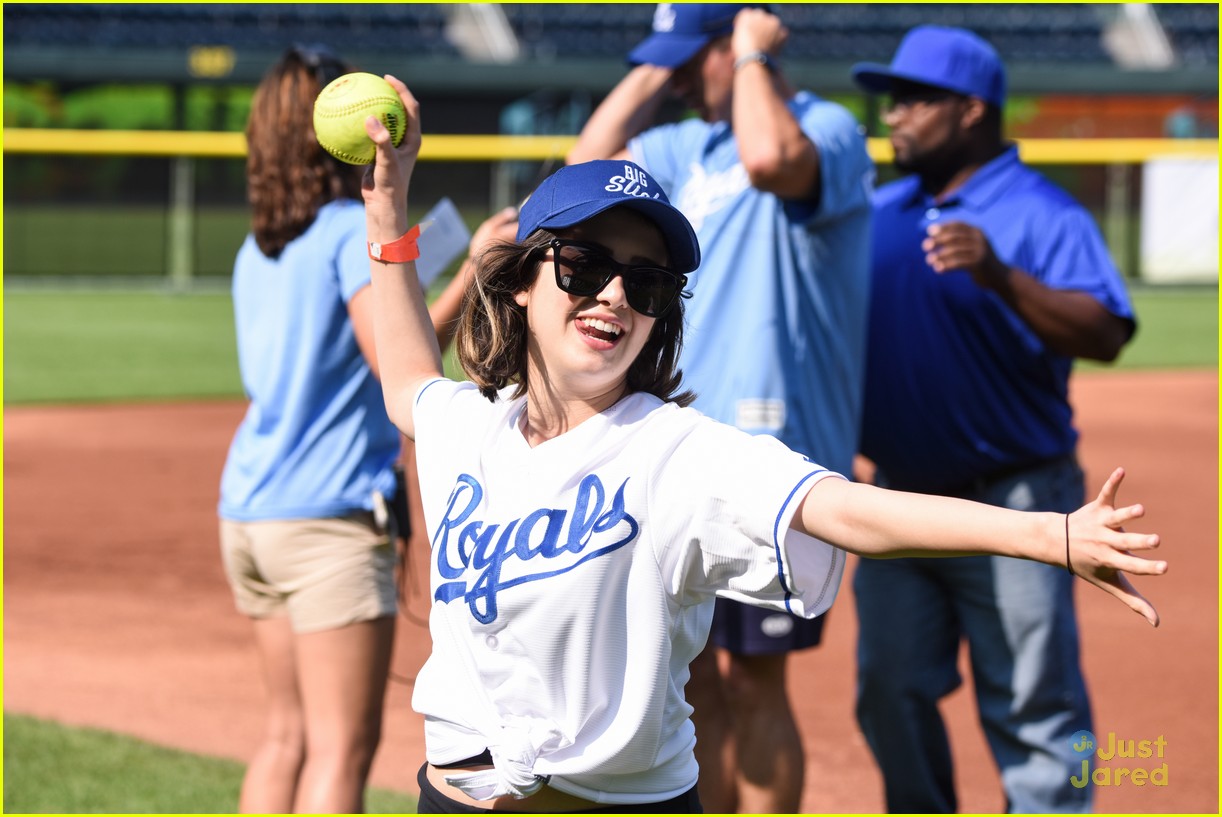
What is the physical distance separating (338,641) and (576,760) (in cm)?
145

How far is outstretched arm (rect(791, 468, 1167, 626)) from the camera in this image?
166cm

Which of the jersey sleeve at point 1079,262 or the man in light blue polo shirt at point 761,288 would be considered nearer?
the man in light blue polo shirt at point 761,288

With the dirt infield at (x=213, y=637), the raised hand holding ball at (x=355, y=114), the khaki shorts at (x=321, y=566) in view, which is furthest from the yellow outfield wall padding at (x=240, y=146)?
the raised hand holding ball at (x=355, y=114)

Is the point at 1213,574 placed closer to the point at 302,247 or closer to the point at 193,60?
the point at 302,247

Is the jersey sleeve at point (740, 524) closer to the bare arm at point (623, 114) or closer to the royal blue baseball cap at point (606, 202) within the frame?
the royal blue baseball cap at point (606, 202)

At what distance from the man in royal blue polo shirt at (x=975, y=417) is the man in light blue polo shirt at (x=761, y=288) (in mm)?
283

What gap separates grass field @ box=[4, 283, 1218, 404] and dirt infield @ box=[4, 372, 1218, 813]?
→ 242cm

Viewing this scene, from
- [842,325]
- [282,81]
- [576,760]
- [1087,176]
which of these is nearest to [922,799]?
[842,325]

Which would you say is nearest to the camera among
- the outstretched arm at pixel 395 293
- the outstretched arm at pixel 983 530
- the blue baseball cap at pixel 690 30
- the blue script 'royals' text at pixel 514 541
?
the outstretched arm at pixel 983 530

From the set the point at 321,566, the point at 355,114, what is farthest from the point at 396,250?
the point at 321,566

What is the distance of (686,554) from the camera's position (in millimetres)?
2037

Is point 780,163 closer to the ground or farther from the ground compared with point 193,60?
closer to the ground

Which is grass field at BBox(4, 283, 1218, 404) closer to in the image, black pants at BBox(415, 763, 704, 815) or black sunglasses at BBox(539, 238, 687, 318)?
black pants at BBox(415, 763, 704, 815)

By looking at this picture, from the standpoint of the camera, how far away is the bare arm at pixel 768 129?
340cm
